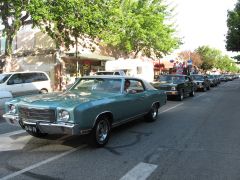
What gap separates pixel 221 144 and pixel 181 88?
35.4 ft

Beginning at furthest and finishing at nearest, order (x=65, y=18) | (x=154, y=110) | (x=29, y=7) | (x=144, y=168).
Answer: (x=65, y=18) < (x=29, y=7) < (x=154, y=110) < (x=144, y=168)

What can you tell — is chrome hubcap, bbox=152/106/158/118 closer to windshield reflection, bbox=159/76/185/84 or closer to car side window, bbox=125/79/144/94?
car side window, bbox=125/79/144/94

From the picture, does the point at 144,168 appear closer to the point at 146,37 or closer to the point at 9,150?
the point at 9,150

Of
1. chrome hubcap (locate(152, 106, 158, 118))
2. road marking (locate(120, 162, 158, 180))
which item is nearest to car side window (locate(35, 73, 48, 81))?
chrome hubcap (locate(152, 106, 158, 118))

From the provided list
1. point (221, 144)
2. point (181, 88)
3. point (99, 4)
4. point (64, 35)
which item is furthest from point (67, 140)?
point (64, 35)

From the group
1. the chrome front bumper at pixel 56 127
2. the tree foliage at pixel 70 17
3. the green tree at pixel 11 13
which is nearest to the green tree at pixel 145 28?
the tree foliage at pixel 70 17

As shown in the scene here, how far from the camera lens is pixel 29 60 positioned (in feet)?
90.9

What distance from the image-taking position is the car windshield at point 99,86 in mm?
7918

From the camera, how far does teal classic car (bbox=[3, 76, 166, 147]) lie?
239 inches

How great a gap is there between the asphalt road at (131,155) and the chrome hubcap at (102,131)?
0.22 meters

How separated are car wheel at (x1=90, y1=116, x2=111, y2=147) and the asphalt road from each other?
0.54ft

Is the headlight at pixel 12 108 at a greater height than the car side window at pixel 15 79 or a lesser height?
lesser

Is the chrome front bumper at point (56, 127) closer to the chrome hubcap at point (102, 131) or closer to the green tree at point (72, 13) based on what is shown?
the chrome hubcap at point (102, 131)

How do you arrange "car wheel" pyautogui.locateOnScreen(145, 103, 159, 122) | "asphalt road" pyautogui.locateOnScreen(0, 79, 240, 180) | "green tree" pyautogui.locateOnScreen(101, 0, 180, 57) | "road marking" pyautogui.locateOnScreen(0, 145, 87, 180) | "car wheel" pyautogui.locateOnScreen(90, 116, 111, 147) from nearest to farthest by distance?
"road marking" pyautogui.locateOnScreen(0, 145, 87, 180), "asphalt road" pyautogui.locateOnScreen(0, 79, 240, 180), "car wheel" pyautogui.locateOnScreen(90, 116, 111, 147), "car wheel" pyautogui.locateOnScreen(145, 103, 159, 122), "green tree" pyautogui.locateOnScreen(101, 0, 180, 57)
